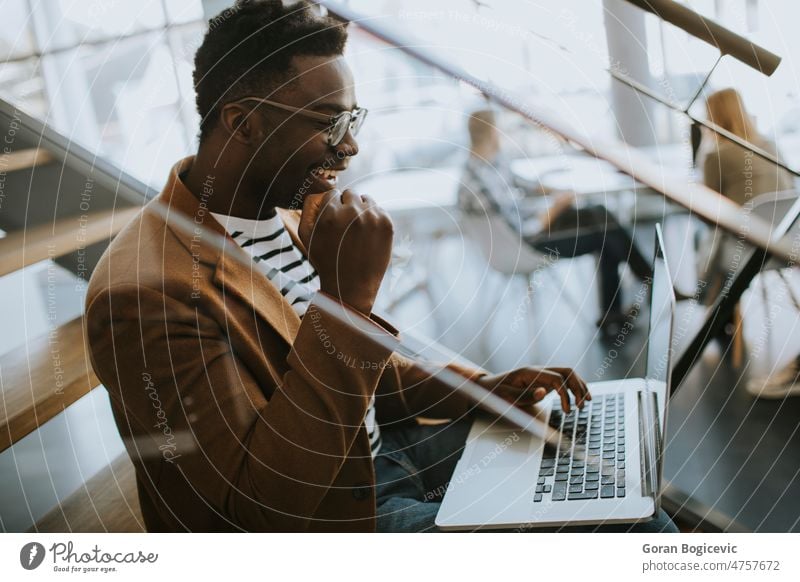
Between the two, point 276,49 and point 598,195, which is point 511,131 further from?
point 276,49

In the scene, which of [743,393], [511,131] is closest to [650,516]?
[743,393]

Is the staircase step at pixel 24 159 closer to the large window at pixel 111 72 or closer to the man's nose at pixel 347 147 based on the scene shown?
the large window at pixel 111 72

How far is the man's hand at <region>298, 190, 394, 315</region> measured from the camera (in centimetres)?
59

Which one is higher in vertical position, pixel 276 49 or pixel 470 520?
pixel 276 49

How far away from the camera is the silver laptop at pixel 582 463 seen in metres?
0.62

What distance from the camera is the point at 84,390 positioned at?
2.12 ft

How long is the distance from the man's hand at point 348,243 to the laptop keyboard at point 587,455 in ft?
0.73

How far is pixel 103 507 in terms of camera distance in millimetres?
675

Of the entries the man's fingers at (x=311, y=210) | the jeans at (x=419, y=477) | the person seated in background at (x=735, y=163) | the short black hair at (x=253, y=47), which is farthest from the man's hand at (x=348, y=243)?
the person seated in background at (x=735, y=163)

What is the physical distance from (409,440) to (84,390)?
32 centimetres

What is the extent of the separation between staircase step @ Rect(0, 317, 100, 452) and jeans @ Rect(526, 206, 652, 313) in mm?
408

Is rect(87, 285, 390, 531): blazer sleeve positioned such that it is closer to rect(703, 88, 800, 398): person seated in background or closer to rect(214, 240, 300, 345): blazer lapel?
rect(214, 240, 300, 345): blazer lapel

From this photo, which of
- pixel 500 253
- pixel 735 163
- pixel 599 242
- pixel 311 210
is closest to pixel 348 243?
pixel 311 210
